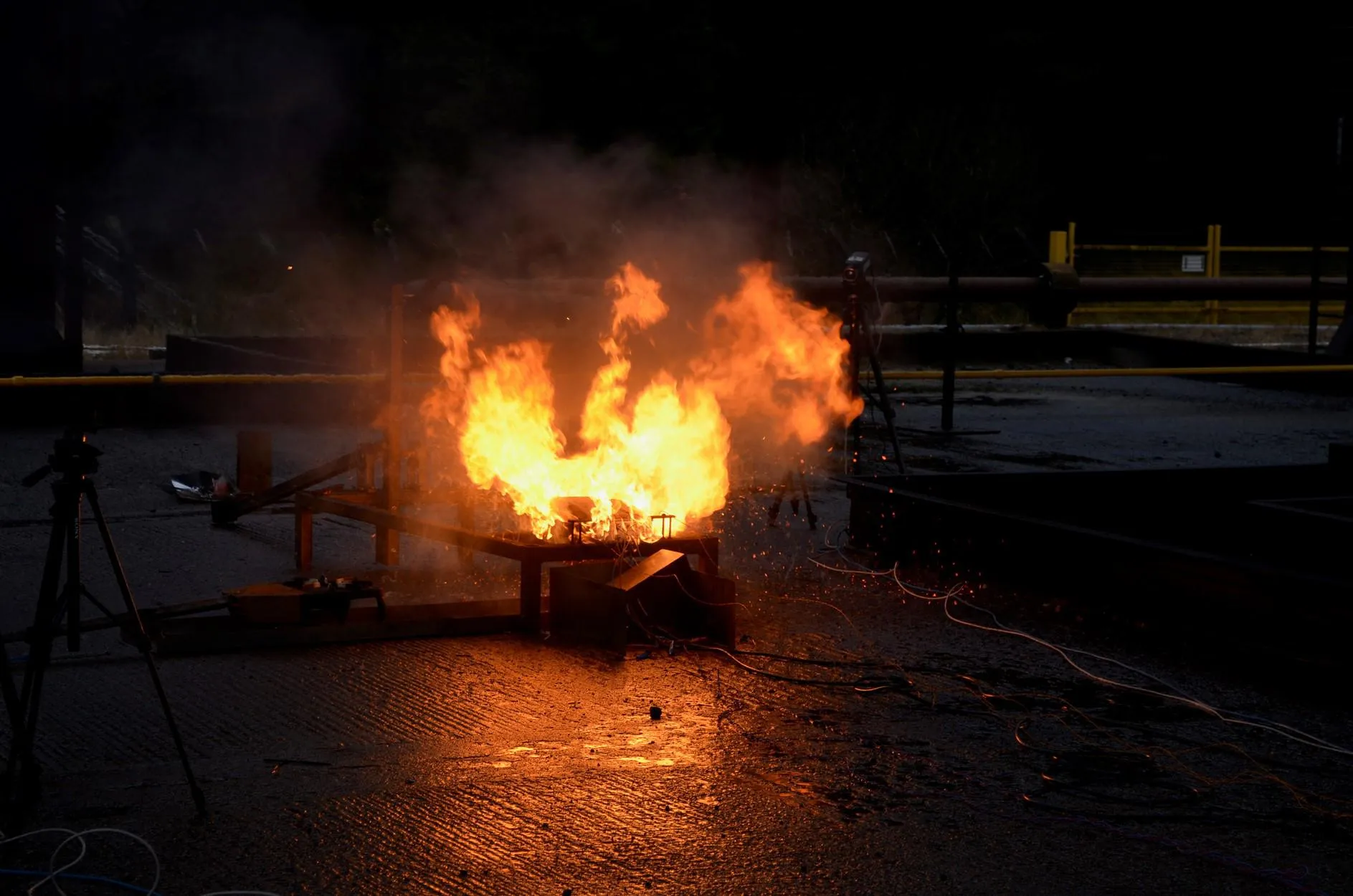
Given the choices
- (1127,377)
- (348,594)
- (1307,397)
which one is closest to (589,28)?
(1127,377)

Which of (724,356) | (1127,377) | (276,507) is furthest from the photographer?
(1127,377)

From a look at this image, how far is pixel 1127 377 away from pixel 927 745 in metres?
16.4

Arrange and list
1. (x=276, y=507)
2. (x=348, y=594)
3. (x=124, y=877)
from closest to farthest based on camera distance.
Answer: (x=124, y=877)
(x=348, y=594)
(x=276, y=507)

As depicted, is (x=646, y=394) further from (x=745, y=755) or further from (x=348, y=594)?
(x=745, y=755)

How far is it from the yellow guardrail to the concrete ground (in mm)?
23563

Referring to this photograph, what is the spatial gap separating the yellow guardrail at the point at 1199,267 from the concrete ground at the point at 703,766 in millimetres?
23563

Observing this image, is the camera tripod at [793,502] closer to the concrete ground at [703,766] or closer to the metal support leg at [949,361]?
the concrete ground at [703,766]

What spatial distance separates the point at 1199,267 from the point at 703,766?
29017 millimetres

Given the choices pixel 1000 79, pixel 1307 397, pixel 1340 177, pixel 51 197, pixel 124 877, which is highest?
pixel 1000 79

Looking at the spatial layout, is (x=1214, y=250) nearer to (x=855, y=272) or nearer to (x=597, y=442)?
(x=855, y=272)

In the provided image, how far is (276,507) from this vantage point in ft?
31.7

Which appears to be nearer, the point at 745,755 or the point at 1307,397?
the point at 745,755

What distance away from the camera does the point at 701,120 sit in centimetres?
2095

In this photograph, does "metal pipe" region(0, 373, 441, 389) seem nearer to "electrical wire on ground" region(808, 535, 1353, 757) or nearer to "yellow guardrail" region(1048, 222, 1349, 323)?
"electrical wire on ground" region(808, 535, 1353, 757)
